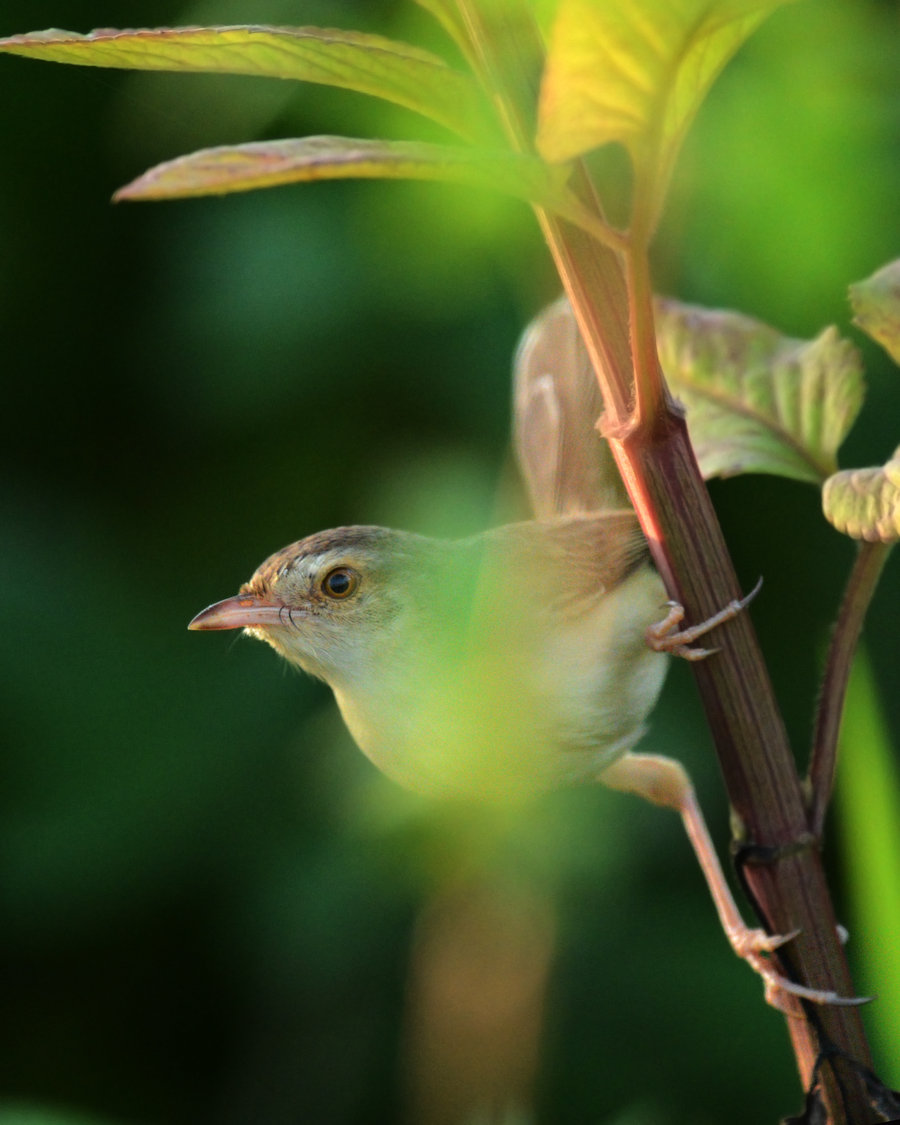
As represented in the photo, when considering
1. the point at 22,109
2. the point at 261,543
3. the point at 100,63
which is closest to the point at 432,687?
the point at 100,63

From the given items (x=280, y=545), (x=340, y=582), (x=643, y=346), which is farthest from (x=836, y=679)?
(x=280, y=545)

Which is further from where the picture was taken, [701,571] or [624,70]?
[701,571]

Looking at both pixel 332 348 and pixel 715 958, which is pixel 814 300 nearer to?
pixel 332 348

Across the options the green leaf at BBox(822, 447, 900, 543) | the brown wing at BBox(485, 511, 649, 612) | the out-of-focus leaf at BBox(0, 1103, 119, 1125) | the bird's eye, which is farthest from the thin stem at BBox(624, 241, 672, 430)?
the out-of-focus leaf at BBox(0, 1103, 119, 1125)

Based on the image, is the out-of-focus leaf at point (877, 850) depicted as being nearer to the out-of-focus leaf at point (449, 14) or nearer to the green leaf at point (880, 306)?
the green leaf at point (880, 306)

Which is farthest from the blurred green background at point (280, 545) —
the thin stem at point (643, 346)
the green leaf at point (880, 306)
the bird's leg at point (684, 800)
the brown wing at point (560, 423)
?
the thin stem at point (643, 346)

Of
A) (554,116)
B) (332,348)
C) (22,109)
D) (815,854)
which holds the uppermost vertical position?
(22,109)

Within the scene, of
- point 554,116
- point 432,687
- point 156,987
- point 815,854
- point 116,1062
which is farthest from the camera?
point 156,987

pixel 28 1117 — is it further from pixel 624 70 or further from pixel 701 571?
pixel 624 70
